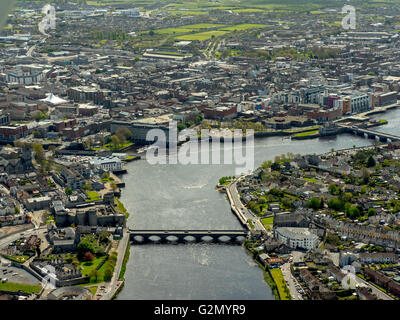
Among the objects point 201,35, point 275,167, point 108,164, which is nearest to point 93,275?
point 108,164

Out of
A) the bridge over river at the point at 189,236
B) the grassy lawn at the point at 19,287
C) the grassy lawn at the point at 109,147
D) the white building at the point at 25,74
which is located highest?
the white building at the point at 25,74

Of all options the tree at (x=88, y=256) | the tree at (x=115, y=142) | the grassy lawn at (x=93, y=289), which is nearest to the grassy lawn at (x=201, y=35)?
the tree at (x=115, y=142)

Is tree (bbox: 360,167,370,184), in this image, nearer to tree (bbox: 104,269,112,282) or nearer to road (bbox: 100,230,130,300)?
road (bbox: 100,230,130,300)

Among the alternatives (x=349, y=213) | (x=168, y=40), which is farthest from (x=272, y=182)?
(x=168, y=40)

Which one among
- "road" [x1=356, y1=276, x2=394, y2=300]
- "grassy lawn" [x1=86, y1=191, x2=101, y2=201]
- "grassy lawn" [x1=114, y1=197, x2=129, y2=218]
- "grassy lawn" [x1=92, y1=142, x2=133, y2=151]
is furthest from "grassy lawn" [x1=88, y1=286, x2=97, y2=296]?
"grassy lawn" [x1=92, y1=142, x2=133, y2=151]

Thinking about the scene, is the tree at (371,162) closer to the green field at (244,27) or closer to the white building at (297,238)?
the white building at (297,238)
